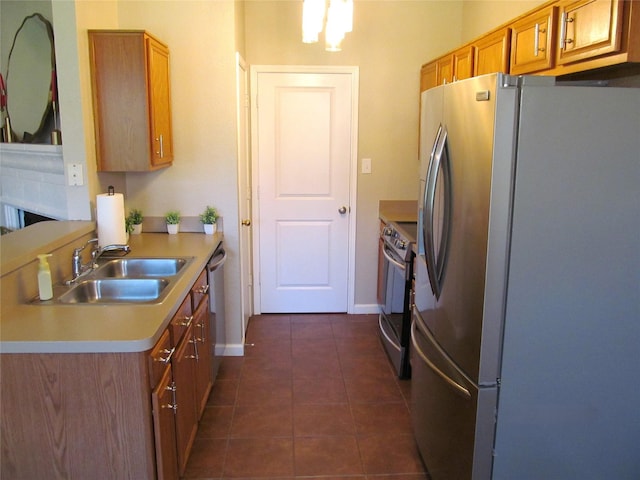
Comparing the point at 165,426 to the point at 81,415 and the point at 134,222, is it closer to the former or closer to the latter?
the point at 81,415

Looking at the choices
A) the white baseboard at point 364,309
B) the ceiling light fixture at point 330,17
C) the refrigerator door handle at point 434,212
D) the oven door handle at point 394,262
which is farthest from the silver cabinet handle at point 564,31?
the white baseboard at point 364,309

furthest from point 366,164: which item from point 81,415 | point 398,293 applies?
point 81,415

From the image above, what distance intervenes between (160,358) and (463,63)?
2.50 metres

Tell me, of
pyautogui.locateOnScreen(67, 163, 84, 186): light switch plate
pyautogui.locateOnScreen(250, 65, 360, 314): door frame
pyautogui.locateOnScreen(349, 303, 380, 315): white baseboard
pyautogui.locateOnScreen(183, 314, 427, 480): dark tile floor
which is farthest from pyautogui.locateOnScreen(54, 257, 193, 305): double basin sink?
pyautogui.locateOnScreen(349, 303, 380, 315): white baseboard

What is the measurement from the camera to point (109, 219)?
270 centimetres

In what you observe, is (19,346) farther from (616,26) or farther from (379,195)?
(379,195)

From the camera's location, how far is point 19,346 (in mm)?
1678

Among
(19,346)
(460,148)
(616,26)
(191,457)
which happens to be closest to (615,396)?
(460,148)

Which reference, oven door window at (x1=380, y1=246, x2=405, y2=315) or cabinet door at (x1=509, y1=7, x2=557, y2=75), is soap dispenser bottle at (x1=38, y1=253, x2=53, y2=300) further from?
cabinet door at (x1=509, y1=7, x2=557, y2=75)

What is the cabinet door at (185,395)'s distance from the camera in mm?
2166

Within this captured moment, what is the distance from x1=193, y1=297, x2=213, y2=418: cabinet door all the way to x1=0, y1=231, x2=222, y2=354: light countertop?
1.28ft

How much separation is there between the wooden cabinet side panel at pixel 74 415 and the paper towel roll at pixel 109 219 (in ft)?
3.65

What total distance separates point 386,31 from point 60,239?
2.96 meters

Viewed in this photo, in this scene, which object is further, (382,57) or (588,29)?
(382,57)
